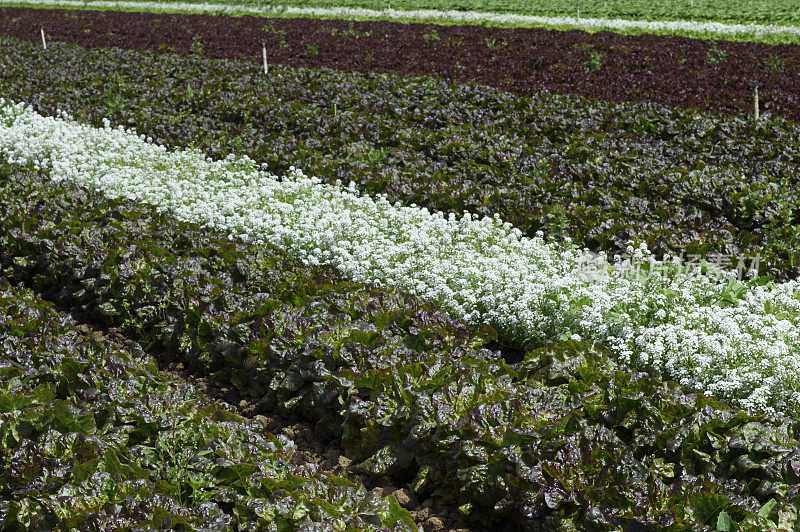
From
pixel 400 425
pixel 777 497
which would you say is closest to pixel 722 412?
pixel 777 497

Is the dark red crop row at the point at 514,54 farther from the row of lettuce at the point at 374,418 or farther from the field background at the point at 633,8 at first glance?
the row of lettuce at the point at 374,418

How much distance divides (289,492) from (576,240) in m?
5.31

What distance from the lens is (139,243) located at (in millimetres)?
8164

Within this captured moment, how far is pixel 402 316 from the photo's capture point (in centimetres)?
634

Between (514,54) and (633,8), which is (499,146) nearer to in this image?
(514,54)

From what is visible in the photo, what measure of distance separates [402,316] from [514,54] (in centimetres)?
1624

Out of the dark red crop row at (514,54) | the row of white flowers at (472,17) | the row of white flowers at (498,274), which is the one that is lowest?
the row of white flowers at (498,274)

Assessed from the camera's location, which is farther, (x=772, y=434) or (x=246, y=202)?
(x=246, y=202)

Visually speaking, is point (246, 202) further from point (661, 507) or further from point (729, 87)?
point (729, 87)

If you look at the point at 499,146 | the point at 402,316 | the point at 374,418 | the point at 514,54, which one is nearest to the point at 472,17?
the point at 514,54

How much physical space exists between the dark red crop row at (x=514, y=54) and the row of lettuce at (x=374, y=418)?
11238 mm

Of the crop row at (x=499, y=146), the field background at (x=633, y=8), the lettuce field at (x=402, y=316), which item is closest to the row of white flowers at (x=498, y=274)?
the lettuce field at (x=402, y=316)

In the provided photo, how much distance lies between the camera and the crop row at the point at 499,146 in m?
8.88

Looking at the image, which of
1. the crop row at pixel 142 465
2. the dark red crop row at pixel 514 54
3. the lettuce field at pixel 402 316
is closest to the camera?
the crop row at pixel 142 465
